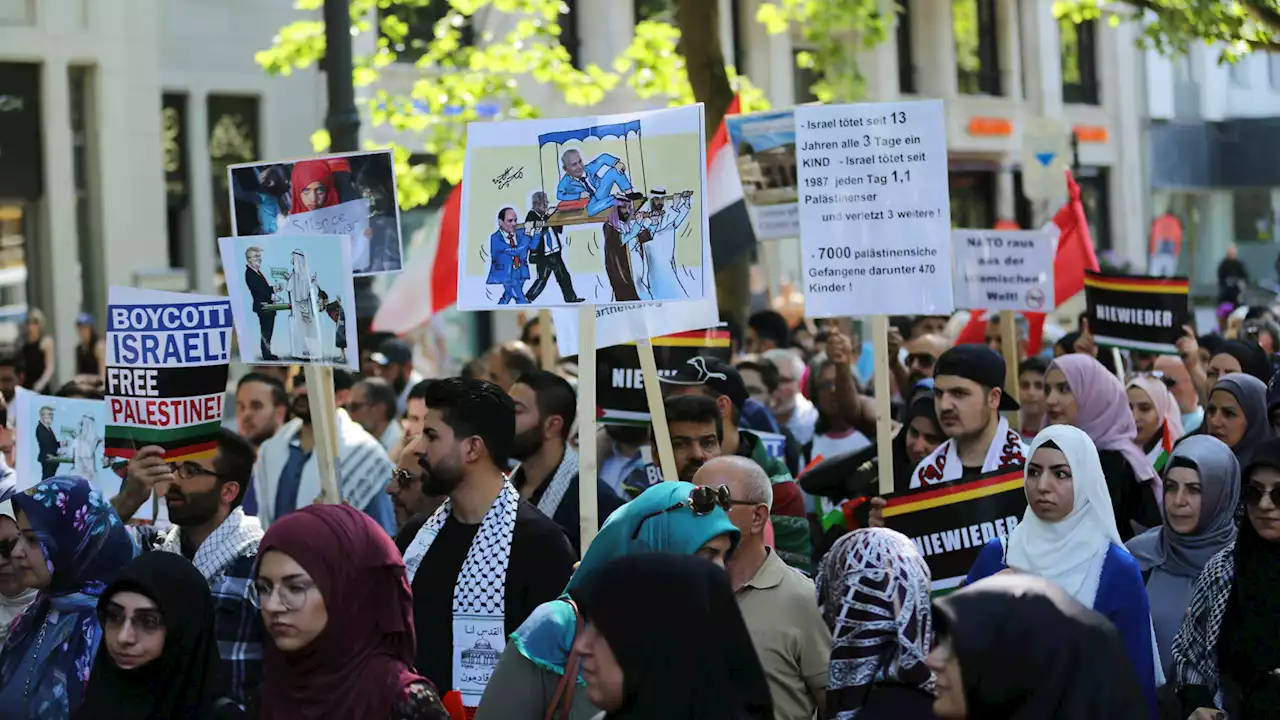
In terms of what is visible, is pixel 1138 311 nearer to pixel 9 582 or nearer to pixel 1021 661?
pixel 9 582

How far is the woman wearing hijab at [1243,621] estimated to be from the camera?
19.8 ft

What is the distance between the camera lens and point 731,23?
31797 millimetres

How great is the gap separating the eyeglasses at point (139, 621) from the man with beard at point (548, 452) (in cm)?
246

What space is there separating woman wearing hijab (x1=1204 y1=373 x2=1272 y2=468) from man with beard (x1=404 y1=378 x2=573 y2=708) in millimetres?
3477

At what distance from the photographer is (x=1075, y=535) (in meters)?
6.12

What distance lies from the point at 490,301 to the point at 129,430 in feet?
4.68

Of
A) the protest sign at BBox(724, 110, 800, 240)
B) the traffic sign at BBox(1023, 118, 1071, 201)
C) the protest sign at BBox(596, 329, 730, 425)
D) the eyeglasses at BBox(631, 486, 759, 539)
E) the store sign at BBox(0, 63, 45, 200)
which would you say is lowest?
the eyeglasses at BBox(631, 486, 759, 539)

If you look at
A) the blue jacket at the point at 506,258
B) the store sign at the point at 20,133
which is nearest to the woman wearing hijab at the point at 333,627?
the blue jacket at the point at 506,258

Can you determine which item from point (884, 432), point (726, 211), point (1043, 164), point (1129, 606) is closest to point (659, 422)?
point (884, 432)

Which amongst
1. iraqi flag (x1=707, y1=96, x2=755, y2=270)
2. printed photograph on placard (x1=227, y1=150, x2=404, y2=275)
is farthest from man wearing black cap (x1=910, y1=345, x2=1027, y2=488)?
iraqi flag (x1=707, y1=96, x2=755, y2=270)

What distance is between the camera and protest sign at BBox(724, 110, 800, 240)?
12102 mm

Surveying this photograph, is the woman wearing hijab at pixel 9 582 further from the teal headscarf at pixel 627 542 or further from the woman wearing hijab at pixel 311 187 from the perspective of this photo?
the woman wearing hijab at pixel 311 187

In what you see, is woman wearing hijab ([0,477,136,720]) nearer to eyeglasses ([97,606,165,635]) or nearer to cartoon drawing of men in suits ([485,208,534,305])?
eyeglasses ([97,606,165,635])

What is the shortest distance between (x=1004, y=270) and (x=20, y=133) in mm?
12934
